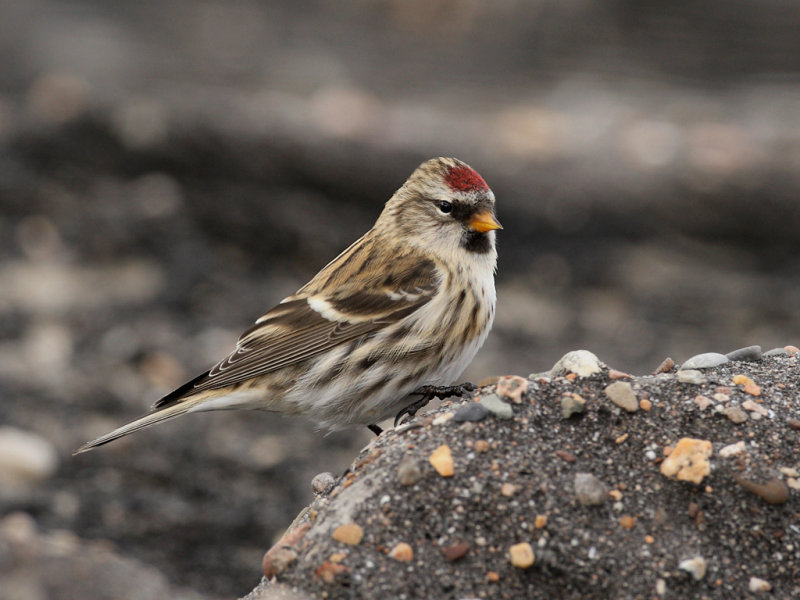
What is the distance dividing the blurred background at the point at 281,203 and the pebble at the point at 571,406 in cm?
174

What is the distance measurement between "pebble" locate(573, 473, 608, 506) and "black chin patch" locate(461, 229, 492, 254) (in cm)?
144

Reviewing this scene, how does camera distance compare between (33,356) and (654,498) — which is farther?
(33,356)

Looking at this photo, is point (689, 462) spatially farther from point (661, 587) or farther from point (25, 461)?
point (25, 461)

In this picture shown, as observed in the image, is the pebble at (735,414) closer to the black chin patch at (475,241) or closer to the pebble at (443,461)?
the pebble at (443,461)

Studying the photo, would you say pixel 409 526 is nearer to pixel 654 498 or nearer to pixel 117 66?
pixel 654 498

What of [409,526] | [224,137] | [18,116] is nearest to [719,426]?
[409,526]

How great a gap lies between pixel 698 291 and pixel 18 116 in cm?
430

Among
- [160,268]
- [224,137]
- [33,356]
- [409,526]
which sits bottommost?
[409,526]

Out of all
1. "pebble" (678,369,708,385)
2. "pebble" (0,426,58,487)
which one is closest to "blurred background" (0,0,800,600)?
"pebble" (0,426,58,487)

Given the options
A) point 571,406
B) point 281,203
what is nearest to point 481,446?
point 571,406

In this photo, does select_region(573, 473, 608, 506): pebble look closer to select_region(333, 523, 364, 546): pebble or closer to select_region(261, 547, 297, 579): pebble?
select_region(333, 523, 364, 546): pebble

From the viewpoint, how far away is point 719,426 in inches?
101

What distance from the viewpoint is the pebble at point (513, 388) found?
8.64 ft

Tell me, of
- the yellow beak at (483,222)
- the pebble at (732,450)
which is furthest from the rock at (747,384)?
the yellow beak at (483,222)
